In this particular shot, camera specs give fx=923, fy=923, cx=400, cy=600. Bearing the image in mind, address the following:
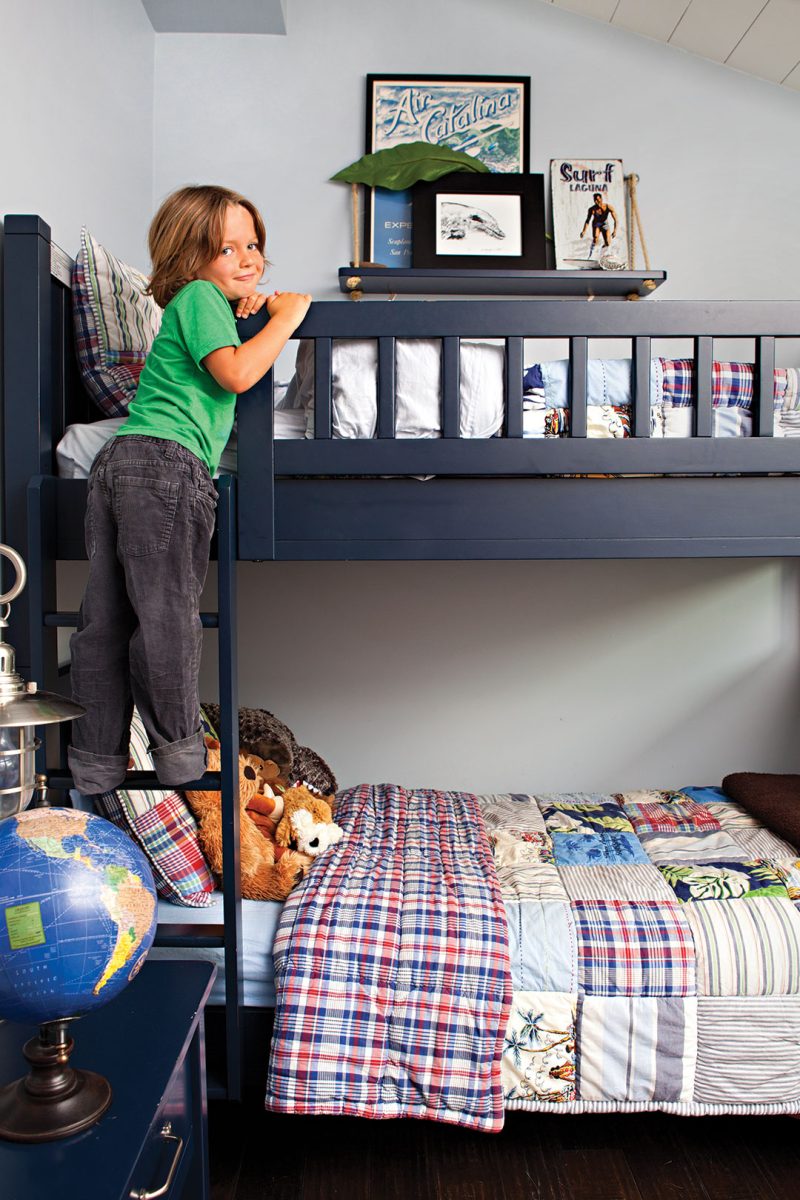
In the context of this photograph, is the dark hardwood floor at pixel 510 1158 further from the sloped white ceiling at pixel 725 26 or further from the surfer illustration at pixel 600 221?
the sloped white ceiling at pixel 725 26

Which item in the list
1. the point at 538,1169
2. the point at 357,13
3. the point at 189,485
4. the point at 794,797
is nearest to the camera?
the point at 189,485

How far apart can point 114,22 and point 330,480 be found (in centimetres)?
155

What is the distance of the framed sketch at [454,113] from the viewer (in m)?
2.73

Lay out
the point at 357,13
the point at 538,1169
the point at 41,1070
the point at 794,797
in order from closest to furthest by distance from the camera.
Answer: the point at 41,1070, the point at 538,1169, the point at 794,797, the point at 357,13

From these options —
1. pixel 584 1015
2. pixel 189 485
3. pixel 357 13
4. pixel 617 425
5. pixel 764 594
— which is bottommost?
pixel 584 1015

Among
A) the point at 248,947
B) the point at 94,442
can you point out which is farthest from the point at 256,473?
the point at 248,947

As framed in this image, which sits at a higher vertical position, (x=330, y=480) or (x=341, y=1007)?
(x=330, y=480)

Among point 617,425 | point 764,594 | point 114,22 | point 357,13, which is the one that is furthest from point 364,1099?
point 357,13

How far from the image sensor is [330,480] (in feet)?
5.45

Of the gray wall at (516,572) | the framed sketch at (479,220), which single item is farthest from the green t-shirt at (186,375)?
the framed sketch at (479,220)

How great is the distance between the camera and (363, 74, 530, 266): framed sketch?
2727 millimetres

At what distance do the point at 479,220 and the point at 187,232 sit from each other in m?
1.39

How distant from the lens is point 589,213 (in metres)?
2.73

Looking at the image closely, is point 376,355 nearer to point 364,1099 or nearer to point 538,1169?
point 364,1099
